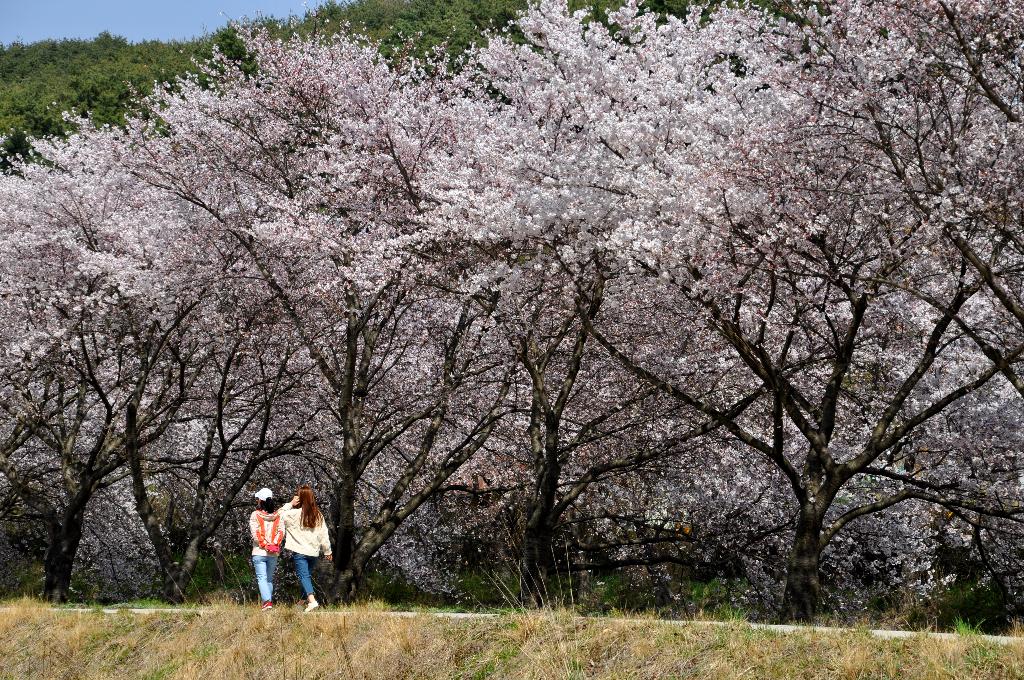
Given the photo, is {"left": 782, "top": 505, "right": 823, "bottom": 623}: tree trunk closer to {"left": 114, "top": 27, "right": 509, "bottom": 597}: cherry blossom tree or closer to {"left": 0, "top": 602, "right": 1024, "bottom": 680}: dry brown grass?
{"left": 0, "top": 602, "right": 1024, "bottom": 680}: dry brown grass

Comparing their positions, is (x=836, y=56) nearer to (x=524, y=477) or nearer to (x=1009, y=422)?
(x=1009, y=422)

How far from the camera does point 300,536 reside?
12453 mm

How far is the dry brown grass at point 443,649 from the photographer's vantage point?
758cm

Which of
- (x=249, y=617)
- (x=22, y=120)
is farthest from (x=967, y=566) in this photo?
(x=22, y=120)

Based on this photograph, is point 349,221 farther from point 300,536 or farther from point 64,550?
point 64,550

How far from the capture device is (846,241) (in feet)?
40.0

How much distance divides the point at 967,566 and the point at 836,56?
1116 cm

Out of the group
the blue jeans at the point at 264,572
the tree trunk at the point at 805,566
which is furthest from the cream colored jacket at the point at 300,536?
the tree trunk at the point at 805,566

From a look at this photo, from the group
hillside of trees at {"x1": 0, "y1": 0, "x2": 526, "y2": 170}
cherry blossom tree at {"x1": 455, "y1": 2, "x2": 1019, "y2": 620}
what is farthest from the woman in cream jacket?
hillside of trees at {"x1": 0, "y1": 0, "x2": 526, "y2": 170}

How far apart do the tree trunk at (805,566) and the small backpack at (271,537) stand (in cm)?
599

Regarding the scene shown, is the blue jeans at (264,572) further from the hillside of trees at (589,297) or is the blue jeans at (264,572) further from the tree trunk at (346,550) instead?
the tree trunk at (346,550)

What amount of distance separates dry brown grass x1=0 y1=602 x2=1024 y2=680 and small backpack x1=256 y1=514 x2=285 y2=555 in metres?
0.76

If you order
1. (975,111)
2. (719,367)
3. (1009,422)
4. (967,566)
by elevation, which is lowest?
(967,566)

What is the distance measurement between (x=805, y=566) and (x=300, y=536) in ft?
19.4
